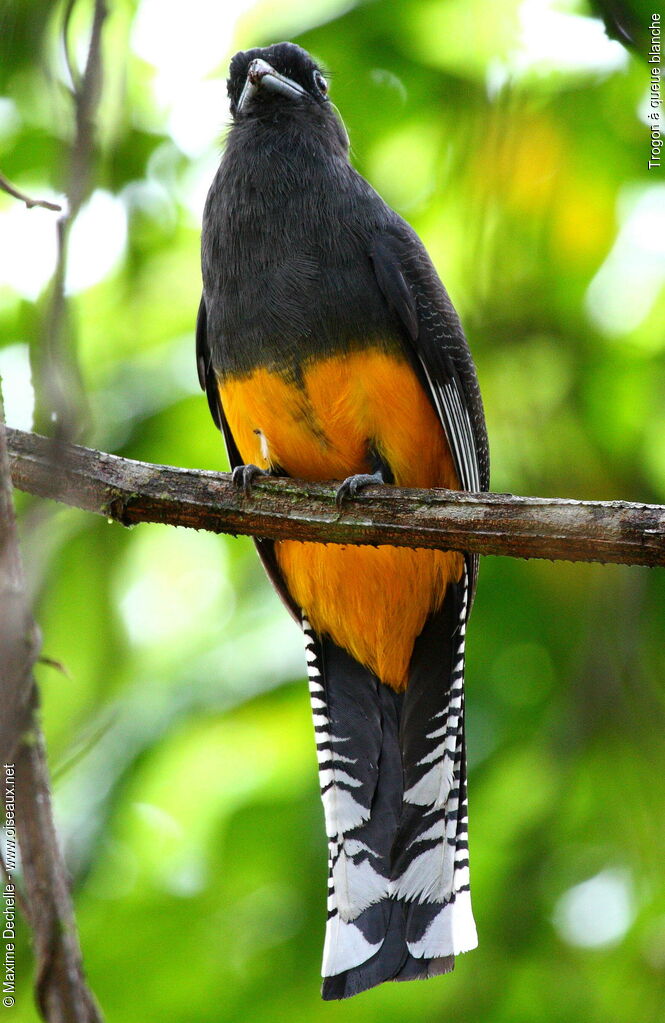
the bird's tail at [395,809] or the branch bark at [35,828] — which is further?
the bird's tail at [395,809]

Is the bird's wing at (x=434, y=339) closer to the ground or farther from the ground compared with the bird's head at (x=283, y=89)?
closer to the ground

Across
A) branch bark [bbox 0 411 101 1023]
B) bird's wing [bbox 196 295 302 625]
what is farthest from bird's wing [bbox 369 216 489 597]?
branch bark [bbox 0 411 101 1023]

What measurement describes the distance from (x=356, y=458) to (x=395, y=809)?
1369mm

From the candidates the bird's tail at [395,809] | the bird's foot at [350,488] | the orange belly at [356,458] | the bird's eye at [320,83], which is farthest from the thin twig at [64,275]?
the bird's eye at [320,83]

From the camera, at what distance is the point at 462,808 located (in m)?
4.11

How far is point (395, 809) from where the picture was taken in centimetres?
421

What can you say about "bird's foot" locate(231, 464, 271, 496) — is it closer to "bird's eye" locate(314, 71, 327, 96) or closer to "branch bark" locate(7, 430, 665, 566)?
"branch bark" locate(7, 430, 665, 566)

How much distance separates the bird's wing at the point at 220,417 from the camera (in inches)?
175

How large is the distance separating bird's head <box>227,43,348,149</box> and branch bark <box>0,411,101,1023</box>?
3.44m

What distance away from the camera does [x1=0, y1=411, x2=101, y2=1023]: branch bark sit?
51.9 inches

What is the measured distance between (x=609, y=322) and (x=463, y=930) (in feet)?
7.55

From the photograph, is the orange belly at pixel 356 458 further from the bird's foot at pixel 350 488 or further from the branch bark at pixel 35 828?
the branch bark at pixel 35 828

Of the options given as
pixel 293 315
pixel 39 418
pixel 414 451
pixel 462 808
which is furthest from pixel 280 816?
pixel 39 418

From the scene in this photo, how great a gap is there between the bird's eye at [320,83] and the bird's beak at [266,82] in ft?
0.23
